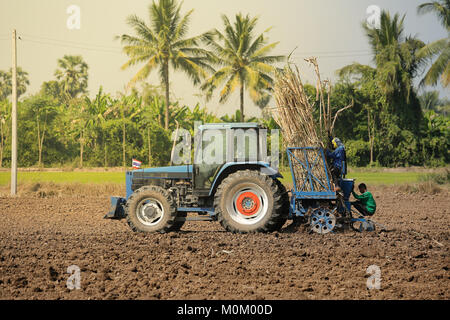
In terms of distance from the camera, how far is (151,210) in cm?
1069

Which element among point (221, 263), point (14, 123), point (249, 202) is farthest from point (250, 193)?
point (14, 123)

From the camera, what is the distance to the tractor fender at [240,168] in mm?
10188

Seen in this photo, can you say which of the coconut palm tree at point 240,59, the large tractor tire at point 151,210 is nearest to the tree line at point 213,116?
the coconut palm tree at point 240,59

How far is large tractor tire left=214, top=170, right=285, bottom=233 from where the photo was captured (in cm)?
1005

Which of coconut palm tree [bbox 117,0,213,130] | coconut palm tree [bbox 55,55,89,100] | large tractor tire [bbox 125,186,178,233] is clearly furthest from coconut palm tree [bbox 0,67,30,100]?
large tractor tire [bbox 125,186,178,233]

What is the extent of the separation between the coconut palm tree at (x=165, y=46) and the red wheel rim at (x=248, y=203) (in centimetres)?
2612

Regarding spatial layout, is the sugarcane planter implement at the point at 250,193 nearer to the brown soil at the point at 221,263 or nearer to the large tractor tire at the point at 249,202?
the large tractor tire at the point at 249,202

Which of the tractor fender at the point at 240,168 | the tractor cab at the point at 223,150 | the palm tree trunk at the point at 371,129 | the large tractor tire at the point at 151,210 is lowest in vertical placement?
the large tractor tire at the point at 151,210

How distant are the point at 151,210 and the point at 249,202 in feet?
5.96

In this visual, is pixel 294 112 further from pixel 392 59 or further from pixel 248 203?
pixel 392 59

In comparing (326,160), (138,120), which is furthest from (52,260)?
(138,120)

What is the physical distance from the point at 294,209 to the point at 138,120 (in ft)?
94.1

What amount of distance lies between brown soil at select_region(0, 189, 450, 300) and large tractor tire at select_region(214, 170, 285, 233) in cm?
25
